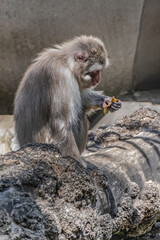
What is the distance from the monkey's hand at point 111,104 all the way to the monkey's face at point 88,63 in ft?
1.25

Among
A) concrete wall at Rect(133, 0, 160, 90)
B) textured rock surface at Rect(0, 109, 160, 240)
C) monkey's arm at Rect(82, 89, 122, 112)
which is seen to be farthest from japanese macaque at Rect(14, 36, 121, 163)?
concrete wall at Rect(133, 0, 160, 90)

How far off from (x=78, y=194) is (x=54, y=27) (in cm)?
548

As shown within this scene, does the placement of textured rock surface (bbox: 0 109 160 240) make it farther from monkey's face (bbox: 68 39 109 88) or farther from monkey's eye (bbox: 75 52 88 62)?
monkey's eye (bbox: 75 52 88 62)

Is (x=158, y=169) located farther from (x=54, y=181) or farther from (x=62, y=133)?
(x=54, y=181)

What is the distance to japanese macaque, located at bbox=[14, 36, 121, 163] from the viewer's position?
14.8 feet

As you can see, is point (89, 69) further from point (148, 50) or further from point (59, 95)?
point (148, 50)

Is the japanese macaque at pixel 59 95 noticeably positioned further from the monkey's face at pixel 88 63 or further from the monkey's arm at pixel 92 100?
the monkey's arm at pixel 92 100

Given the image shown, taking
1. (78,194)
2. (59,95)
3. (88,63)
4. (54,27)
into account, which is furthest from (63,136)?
(54,27)

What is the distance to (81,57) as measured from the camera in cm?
479

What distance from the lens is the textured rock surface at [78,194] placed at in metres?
2.32

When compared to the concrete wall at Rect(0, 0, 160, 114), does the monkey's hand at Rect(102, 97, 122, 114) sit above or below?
below

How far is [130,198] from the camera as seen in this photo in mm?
3686

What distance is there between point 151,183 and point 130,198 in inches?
21.4

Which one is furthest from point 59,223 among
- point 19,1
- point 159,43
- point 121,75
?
point 159,43
